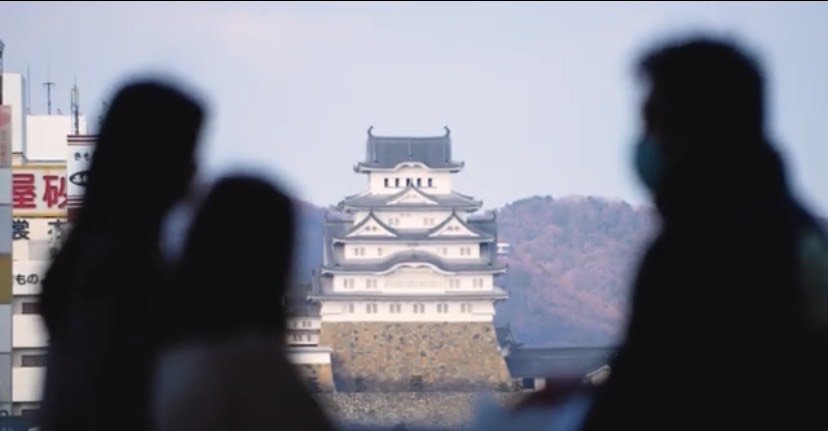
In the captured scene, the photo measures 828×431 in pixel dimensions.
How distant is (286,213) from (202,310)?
0.42 feet

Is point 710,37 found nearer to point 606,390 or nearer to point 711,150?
point 711,150

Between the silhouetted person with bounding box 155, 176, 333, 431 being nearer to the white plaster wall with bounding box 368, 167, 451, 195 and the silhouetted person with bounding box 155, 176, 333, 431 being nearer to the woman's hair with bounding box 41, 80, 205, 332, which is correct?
the woman's hair with bounding box 41, 80, 205, 332

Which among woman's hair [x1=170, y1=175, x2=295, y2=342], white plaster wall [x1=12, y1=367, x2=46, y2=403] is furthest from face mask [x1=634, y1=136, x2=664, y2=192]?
white plaster wall [x1=12, y1=367, x2=46, y2=403]

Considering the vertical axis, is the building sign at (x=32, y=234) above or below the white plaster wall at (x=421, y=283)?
above

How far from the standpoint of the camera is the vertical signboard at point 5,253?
20.0m

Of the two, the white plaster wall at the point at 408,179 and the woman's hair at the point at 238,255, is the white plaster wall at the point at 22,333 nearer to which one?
the white plaster wall at the point at 408,179

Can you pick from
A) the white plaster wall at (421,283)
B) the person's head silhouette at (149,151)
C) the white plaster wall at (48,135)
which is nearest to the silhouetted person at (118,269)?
the person's head silhouette at (149,151)

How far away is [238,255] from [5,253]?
19.3 meters

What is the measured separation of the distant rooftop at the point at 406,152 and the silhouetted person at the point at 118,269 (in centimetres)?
3213

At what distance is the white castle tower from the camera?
32594mm

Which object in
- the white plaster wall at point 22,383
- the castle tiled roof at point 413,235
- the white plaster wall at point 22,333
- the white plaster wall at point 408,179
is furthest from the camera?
the white plaster wall at point 408,179

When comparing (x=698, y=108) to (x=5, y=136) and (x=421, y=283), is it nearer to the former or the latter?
(x=5, y=136)

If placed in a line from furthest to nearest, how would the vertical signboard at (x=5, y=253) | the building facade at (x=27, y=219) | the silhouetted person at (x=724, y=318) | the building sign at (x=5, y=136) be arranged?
the building facade at (x=27, y=219), the vertical signboard at (x=5, y=253), the building sign at (x=5, y=136), the silhouetted person at (x=724, y=318)

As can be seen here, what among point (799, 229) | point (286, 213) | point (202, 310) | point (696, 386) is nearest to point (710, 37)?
point (799, 229)
